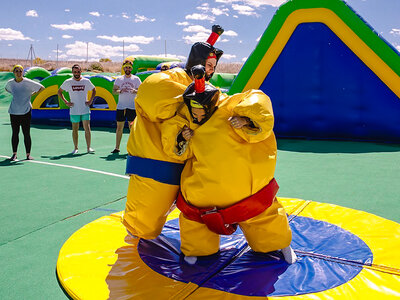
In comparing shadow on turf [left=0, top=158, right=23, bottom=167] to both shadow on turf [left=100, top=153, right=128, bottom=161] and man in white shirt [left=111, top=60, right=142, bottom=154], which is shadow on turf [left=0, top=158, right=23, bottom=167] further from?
man in white shirt [left=111, top=60, right=142, bottom=154]

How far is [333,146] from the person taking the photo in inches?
254

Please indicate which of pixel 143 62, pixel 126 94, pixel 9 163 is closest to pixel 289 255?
pixel 126 94

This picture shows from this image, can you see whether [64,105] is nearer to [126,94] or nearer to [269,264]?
[126,94]

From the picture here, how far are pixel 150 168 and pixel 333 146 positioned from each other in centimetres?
479

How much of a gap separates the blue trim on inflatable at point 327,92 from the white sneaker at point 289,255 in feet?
16.2

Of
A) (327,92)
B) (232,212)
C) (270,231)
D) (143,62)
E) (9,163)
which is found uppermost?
(143,62)

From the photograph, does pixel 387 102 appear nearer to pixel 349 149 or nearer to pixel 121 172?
pixel 349 149

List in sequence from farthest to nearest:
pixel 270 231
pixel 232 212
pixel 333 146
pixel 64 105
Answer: pixel 64 105 < pixel 333 146 < pixel 270 231 < pixel 232 212

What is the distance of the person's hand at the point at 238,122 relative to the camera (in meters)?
2.02

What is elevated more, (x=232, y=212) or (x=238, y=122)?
(x=238, y=122)

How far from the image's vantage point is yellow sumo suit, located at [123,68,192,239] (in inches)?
88.9

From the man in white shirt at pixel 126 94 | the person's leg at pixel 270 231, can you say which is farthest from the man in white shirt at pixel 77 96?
the person's leg at pixel 270 231

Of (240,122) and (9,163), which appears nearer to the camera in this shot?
(240,122)

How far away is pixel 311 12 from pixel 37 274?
602cm
